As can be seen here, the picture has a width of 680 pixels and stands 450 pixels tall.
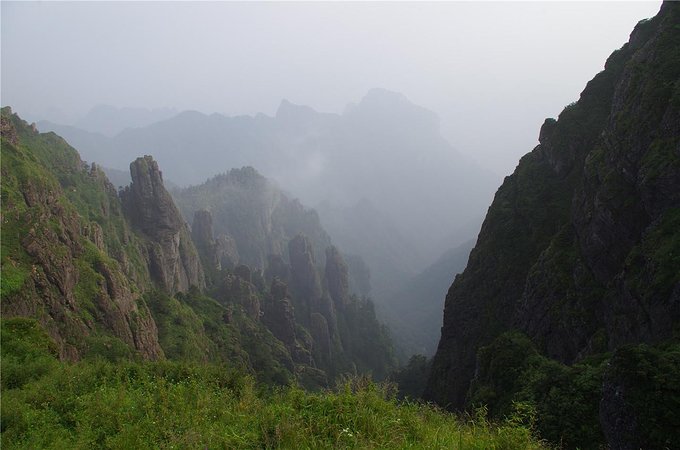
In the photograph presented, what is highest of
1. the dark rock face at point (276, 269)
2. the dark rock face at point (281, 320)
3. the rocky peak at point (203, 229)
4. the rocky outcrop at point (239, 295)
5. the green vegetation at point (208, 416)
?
the rocky peak at point (203, 229)

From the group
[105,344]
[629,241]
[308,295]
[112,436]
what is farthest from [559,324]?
[308,295]

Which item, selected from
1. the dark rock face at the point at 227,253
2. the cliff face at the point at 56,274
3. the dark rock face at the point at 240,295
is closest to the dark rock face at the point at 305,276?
the dark rock face at the point at 227,253

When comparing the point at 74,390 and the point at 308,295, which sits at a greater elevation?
the point at 74,390

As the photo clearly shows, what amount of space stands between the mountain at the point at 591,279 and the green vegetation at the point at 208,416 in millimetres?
3625

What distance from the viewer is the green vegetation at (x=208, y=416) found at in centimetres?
832

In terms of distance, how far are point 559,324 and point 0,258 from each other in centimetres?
3171

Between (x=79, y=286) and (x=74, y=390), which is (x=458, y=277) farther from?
(x=74, y=390)

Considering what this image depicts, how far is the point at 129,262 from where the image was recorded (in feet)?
198

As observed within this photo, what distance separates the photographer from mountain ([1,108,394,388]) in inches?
1101

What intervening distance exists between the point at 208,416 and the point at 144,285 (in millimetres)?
57328

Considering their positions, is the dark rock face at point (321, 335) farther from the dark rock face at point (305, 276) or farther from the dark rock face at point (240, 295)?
the dark rock face at point (240, 295)

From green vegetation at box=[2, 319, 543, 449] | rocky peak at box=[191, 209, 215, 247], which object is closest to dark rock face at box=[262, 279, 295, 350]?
rocky peak at box=[191, 209, 215, 247]

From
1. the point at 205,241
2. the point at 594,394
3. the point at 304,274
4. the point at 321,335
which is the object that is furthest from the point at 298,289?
the point at 594,394

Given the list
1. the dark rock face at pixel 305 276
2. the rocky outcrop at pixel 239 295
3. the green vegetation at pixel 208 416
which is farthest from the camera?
the dark rock face at pixel 305 276
